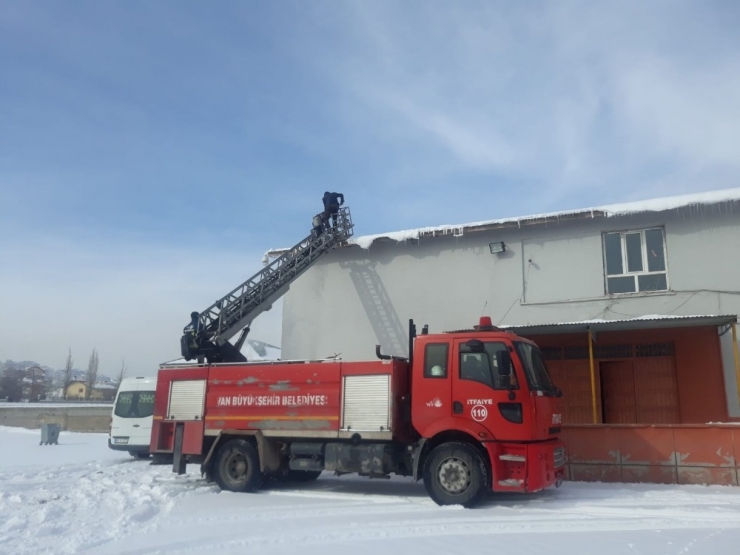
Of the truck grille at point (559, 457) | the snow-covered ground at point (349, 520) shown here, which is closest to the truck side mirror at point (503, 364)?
the truck grille at point (559, 457)

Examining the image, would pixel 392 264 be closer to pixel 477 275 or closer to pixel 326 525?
pixel 477 275

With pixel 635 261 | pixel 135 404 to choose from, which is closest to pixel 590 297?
pixel 635 261

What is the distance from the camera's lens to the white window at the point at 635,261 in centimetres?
1484

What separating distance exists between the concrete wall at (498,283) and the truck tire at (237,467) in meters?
6.94

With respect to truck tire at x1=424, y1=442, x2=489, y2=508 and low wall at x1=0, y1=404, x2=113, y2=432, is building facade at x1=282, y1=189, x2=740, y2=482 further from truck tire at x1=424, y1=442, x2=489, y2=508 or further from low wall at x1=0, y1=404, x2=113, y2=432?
low wall at x1=0, y1=404, x2=113, y2=432

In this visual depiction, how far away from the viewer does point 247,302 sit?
616 inches

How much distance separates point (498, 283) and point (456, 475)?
803cm

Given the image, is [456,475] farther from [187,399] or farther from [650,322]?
[650,322]

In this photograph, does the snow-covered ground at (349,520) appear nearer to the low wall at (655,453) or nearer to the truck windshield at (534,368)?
the low wall at (655,453)

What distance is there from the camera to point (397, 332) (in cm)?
1730

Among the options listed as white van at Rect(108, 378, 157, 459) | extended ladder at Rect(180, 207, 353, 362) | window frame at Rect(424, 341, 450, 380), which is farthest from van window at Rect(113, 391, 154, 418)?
window frame at Rect(424, 341, 450, 380)

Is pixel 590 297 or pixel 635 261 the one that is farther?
pixel 590 297

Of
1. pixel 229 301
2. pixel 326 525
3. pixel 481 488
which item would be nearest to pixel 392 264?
pixel 229 301

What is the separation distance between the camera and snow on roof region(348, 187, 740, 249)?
46.5 ft
